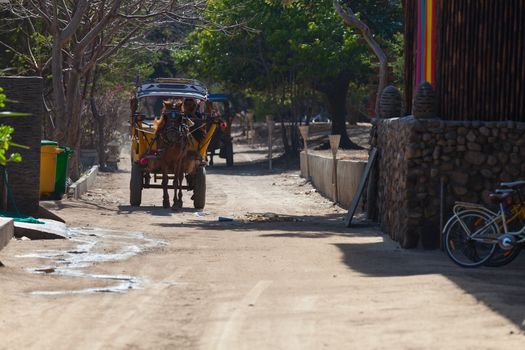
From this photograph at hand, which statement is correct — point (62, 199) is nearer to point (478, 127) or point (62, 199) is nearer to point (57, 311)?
point (478, 127)

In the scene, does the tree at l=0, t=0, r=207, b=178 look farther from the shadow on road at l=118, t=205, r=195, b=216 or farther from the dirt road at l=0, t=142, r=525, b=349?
the dirt road at l=0, t=142, r=525, b=349

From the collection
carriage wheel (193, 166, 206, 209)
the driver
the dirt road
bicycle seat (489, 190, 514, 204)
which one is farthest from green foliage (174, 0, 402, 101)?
bicycle seat (489, 190, 514, 204)

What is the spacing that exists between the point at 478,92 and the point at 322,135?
35.8 metres

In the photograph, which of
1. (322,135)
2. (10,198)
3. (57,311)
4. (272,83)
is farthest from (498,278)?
(322,135)

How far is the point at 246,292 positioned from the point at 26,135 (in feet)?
23.9

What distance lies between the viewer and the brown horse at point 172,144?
22109mm

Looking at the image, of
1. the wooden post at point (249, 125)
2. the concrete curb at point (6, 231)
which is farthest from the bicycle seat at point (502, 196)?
the wooden post at point (249, 125)

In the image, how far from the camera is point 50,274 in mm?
11938

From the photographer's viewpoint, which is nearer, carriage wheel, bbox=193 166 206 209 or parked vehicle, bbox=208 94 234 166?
carriage wheel, bbox=193 166 206 209

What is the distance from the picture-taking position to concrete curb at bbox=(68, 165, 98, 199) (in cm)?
2419

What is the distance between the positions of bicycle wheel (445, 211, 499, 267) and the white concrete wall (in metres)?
8.58

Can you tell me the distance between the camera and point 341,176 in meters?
24.8

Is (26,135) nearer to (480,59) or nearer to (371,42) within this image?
(480,59)

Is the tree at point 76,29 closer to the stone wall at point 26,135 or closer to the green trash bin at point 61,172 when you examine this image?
the green trash bin at point 61,172
